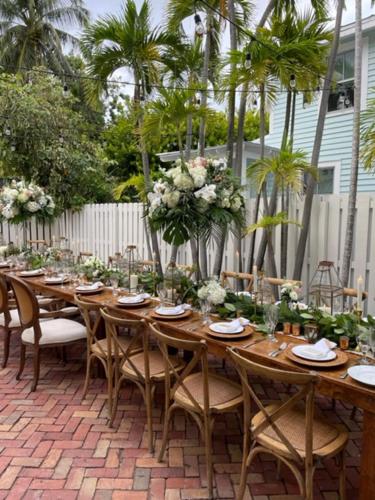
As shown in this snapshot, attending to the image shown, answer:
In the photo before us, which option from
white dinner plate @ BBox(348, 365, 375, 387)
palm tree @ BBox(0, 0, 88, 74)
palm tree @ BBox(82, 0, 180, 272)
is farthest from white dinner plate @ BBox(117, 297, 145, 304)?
palm tree @ BBox(0, 0, 88, 74)

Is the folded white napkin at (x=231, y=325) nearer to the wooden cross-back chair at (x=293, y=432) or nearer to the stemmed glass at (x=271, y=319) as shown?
the stemmed glass at (x=271, y=319)

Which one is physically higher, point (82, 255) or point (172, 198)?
point (172, 198)

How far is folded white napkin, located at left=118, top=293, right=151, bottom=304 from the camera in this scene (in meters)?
2.99

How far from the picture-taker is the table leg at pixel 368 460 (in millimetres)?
1646

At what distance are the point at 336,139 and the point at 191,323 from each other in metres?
6.46

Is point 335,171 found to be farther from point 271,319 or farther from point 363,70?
point 271,319

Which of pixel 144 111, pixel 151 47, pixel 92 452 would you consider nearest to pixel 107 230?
pixel 144 111

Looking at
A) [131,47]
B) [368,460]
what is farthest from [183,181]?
[131,47]

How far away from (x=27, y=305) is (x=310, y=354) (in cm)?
250

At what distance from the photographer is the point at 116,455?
2.38 m

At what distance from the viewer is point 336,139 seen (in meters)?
7.52

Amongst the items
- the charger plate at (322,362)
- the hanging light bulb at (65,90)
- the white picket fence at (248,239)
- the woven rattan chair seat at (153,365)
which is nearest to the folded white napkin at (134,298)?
the woven rattan chair seat at (153,365)

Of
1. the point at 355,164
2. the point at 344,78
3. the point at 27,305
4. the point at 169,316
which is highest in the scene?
the point at 344,78

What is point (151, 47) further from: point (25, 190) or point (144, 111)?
point (25, 190)
